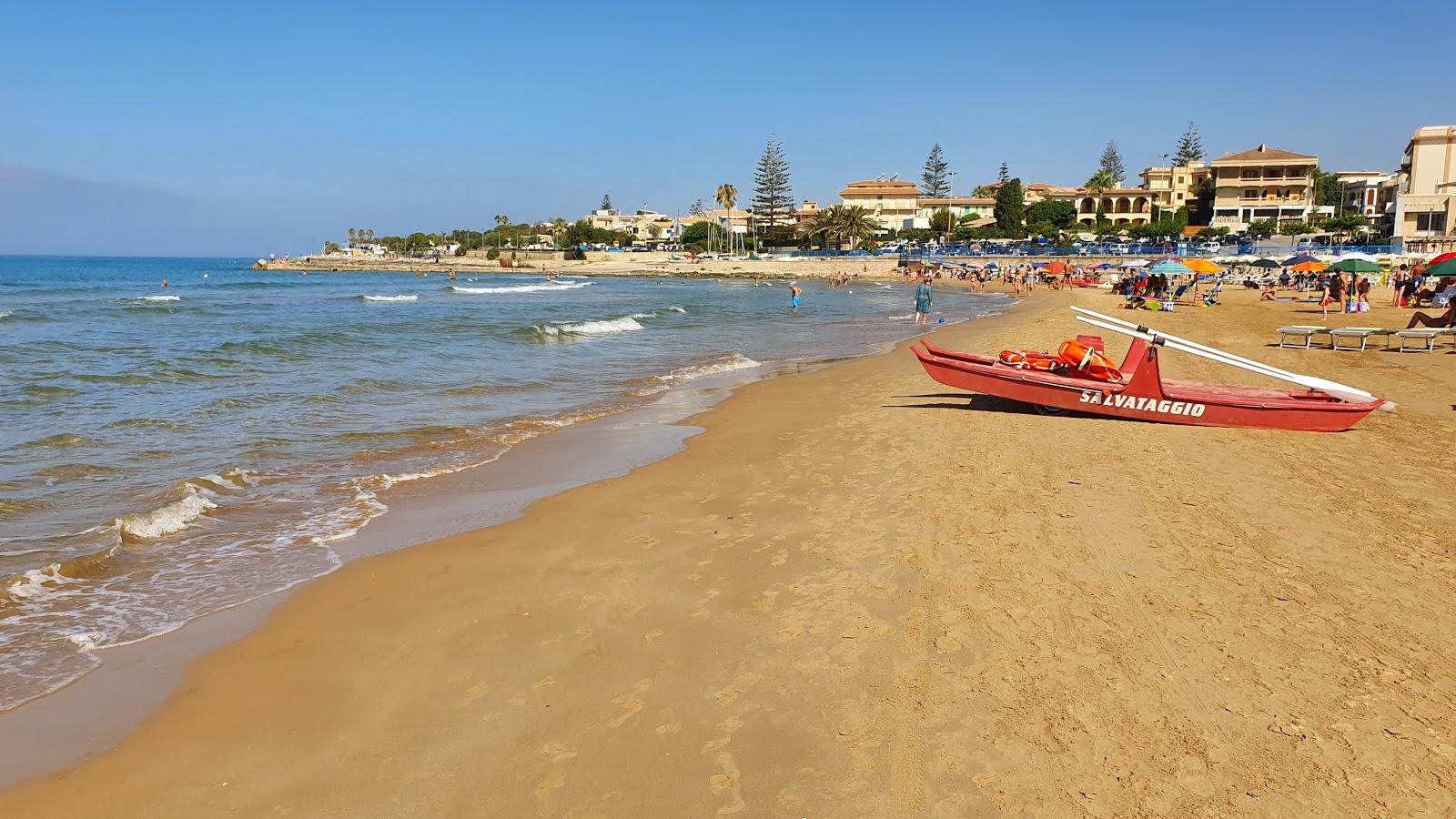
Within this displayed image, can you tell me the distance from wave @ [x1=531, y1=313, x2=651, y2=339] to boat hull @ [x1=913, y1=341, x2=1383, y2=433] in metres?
18.8

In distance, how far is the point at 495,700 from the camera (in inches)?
165

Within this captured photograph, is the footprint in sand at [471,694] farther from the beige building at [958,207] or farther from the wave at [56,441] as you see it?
Result: the beige building at [958,207]

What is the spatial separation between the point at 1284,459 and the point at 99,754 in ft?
31.1

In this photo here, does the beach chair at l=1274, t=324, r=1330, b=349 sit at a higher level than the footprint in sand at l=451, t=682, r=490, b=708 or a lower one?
higher

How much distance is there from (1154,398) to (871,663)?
7037 mm

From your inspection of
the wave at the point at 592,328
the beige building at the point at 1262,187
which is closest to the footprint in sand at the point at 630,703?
the wave at the point at 592,328

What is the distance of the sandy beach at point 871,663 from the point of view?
11.1 feet

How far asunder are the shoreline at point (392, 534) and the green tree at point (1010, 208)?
85016mm

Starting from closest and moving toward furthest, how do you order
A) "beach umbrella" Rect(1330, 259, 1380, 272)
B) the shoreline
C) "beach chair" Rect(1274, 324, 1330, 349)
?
the shoreline < "beach chair" Rect(1274, 324, 1330, 349) < "beach umbrella" Rect(1330, 259, 1380, 272)

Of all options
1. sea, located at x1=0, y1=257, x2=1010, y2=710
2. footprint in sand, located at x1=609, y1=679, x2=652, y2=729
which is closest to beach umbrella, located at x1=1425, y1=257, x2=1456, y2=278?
sea, located at x1=0, y1=257, x2=1010, y2=710

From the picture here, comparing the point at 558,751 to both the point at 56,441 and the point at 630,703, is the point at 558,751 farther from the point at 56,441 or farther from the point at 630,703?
the point at 56,441

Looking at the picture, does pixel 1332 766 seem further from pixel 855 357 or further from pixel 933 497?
pixel 855 357

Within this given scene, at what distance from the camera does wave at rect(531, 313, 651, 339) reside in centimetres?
2773

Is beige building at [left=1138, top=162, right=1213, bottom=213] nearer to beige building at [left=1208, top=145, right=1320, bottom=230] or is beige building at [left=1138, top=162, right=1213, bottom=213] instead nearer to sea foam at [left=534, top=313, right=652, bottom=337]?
beige building at [left=1208, top=145, right=1320, bottom=230]
